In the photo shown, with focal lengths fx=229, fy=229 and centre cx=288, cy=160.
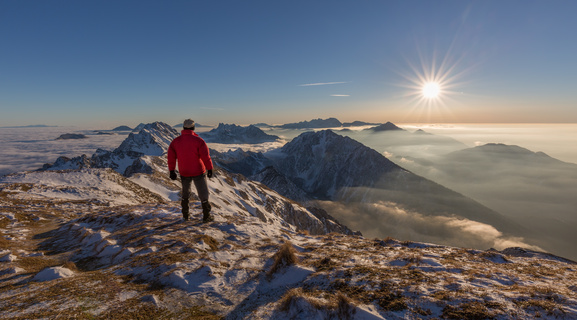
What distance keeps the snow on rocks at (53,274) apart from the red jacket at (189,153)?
14.6ft

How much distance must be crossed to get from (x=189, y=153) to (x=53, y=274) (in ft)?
17.8

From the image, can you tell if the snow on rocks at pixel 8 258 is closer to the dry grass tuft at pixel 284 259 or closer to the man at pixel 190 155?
the man at pixel 190 155

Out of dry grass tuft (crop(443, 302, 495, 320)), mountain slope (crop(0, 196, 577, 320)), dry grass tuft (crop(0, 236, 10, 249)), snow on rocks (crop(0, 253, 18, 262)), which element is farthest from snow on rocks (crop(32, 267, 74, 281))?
dry grass tuft (crop(443, 302, 495, 320))

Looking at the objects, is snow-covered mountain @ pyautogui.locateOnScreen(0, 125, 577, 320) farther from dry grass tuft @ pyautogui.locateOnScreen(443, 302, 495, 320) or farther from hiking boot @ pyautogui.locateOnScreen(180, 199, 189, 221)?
hiking boot @ pyautogui.locateOnScreen(180, 199, 189, 221)

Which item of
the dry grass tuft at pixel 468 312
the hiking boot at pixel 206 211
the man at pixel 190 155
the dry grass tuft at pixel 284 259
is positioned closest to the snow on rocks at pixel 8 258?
the man at pixel 190 155

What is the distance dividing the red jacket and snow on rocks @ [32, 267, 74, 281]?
444 centimetres

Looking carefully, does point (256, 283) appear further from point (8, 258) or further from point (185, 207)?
point (8, 258)

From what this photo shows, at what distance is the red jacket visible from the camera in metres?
9.64

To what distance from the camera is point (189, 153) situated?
9711mm

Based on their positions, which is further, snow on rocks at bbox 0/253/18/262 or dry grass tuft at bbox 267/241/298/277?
snow on rocks at bbox 0/253/18/262

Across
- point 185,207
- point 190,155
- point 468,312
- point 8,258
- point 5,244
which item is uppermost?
point 190,155

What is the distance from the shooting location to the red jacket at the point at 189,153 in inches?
380

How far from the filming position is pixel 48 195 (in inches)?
1262

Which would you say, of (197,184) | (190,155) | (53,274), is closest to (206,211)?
(197,184)
